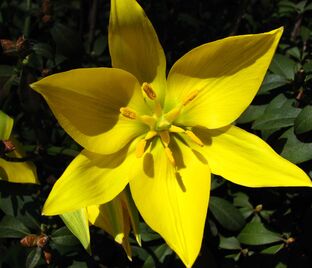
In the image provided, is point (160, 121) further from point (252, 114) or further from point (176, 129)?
point (252, 114)

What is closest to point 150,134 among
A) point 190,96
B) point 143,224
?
point 190,96

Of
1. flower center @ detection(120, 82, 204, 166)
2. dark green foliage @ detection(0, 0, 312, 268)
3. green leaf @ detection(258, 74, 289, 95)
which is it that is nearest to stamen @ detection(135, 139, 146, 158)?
flower center @ detection(120, 82, 204, 166)

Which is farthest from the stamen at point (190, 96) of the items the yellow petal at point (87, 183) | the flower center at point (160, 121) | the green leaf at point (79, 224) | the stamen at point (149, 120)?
the green leaf at point (79, 224)

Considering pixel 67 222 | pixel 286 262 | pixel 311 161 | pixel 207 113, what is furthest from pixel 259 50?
pixel 286 262

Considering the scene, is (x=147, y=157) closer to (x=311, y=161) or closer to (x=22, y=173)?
(x=22, y=173)

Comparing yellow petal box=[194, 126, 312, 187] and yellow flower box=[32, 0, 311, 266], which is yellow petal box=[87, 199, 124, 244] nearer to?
yellow flower box=[32, 0, 311, 266]

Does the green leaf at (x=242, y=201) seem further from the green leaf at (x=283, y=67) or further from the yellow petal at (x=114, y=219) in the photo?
the yellow petal at (x=114, y=219)
